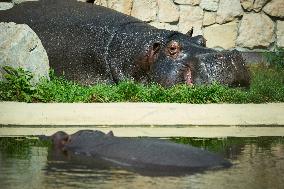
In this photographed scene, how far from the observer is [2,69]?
10.9 meters

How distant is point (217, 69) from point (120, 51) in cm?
150

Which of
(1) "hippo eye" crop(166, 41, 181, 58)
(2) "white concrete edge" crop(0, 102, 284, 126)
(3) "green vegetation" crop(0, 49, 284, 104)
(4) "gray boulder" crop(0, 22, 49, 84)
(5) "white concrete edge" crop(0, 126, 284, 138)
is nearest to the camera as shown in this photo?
(5) "white concrete edge" crop(0, 126, 284, 138)

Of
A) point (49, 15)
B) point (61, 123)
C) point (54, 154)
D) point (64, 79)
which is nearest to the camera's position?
point (54, 154)

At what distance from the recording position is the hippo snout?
1103 centimetres

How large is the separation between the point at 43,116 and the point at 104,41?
3.15m

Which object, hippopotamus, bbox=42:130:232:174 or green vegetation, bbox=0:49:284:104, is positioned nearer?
hippopotamus, bbox=42:130:232:174

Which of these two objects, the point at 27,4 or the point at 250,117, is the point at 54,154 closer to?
the point at 250,117

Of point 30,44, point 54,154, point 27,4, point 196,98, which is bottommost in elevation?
point 54,154

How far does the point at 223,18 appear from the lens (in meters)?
14.7

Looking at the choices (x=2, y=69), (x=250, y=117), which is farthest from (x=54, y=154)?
(x=2, y=69)

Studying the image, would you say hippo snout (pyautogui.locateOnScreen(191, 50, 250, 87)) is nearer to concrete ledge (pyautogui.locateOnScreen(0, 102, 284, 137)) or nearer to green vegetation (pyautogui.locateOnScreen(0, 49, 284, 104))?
green vegetation (pyautogui.locateOnScreen(0, 49, 284, 104))

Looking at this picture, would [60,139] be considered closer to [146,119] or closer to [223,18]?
[146,119]

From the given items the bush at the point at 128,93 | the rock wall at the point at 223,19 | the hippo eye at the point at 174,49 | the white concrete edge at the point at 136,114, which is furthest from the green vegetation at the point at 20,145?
the rock wall at the point at 223,19

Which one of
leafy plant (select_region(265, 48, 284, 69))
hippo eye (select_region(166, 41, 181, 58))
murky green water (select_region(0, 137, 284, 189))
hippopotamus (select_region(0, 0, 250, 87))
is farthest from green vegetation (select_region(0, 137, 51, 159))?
leafy plant (select_region(265, 48, 284, 69))
